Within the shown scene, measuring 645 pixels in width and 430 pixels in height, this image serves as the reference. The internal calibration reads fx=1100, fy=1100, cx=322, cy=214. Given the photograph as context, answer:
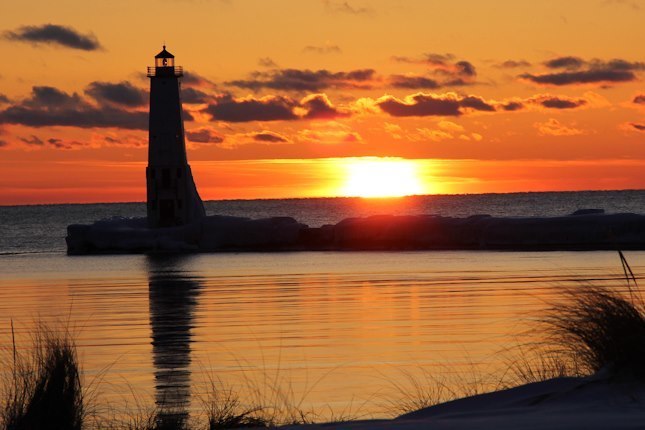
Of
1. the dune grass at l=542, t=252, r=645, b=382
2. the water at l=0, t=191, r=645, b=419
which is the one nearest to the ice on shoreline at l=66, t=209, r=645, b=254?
the water at l=0, t=191, r=645, b=419

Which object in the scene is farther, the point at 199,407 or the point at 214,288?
the point at 214,288

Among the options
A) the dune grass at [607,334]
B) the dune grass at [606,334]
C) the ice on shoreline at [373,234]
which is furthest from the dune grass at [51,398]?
the ice on shoreline at [373,234]

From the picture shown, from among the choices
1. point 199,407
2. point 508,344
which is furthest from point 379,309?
point 199,407

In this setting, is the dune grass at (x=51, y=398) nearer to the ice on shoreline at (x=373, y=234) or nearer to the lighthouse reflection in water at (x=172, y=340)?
the lighthouse reflection in water at (x=172, y=340)

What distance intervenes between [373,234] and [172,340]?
134ft

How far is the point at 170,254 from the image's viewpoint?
59.0 meters

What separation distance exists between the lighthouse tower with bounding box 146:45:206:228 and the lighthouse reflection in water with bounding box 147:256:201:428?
22.8 meters

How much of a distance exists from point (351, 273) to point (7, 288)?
11.9 metres

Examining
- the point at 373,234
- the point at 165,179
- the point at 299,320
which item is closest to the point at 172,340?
the point at 299,320

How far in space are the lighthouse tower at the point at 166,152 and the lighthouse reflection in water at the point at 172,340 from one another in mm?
22793

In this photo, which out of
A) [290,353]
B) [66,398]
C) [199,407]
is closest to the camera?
[66,398]

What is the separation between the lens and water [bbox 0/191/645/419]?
13945mm

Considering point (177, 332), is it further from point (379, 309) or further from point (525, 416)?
point (525, 416)

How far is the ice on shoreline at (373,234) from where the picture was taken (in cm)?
5447
